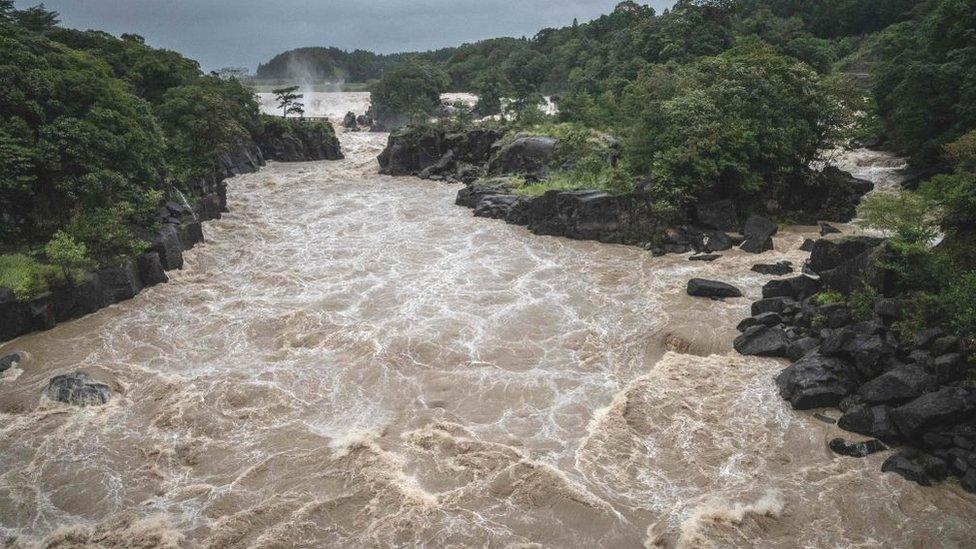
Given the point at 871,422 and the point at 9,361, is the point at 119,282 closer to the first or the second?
the point at 9,361

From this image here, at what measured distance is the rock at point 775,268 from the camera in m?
22.8

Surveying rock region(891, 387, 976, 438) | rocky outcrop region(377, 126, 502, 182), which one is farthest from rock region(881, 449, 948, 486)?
rocky outcrop region(377, 126, 502, 182)

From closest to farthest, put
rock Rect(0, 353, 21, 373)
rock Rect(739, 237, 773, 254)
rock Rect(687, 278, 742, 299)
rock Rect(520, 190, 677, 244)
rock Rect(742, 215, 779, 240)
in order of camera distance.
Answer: rock Rect(0, 353, 21, 373)
rock Rect(687, 278, 742, 299)
rock Rect(739, 237, 773, 254)
rock Rect(742, 215, 779, 240)
rock Rect(520, 190, 677, 244)

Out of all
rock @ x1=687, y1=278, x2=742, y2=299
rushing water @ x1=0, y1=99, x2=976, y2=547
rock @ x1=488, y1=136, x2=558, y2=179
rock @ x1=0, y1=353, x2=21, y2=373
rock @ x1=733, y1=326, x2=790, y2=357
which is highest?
rock @ x1=488, y1=136, x2=558, y2=179

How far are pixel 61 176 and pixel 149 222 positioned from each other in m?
4.49

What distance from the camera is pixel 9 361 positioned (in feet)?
56.0

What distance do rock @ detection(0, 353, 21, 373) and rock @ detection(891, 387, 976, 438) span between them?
24.9 m

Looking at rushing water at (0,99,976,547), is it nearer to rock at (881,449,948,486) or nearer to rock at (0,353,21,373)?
rock at (881,449,948,486)

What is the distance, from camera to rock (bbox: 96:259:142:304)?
71.9ft

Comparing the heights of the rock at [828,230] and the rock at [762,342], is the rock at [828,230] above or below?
above

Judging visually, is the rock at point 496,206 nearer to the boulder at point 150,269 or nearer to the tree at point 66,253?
the boulder at point 150,269

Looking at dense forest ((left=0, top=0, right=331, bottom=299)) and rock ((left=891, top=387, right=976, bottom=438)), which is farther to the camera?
dense forest ((left=0, top=0, right=331, bottom=299))

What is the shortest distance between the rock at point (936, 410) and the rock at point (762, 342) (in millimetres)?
4374

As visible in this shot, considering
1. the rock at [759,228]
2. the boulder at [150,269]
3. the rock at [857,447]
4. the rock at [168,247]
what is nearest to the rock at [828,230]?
the rock at [759,228]
